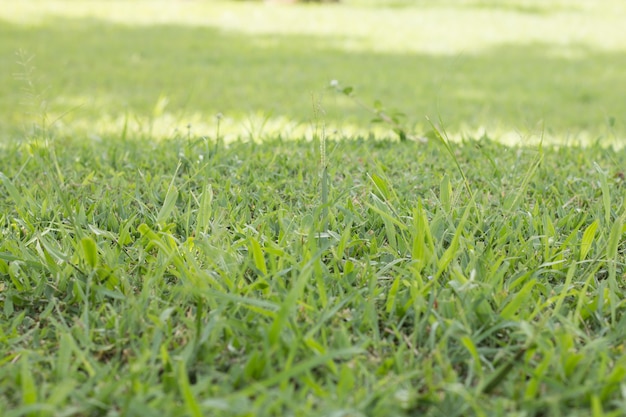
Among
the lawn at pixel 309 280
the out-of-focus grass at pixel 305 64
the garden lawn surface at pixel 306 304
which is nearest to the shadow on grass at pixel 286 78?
the out-of-focus grass at pixel 305 64

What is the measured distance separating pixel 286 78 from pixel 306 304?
5.98m

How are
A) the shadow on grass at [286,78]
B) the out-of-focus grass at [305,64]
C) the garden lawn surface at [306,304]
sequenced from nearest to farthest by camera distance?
the garden lawn surface at [306,304] → the out-of-focus grass at [305,64] → the shadow on grass at [286,78]

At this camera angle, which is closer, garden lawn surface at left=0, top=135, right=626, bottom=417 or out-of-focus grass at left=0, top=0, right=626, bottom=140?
garden lawn surface at left=0, top=135, right=626, bottom=417

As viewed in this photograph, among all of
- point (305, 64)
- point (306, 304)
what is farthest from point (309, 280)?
point (305, 64)

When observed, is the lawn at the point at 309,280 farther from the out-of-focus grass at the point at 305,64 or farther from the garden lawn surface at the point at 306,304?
the out-of-focus grass at the point at 305,64

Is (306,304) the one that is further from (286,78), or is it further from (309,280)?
(286,78)

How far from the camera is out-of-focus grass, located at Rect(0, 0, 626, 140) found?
18.6 feet

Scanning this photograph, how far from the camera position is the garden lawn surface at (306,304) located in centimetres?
127

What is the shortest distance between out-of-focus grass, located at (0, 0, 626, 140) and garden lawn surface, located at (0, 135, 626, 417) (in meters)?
1.92

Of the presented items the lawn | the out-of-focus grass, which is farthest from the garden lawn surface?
the out-of-focus grass

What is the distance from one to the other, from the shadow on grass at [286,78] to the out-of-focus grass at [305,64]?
0.08ft

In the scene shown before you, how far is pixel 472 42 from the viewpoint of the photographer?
9.59 metres

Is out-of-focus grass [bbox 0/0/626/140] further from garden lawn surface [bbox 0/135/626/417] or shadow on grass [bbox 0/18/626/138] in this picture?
garden lawn surface [bbox 0/135/626/417]

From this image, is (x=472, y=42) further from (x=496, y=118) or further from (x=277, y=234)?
(x=277, y=234)
